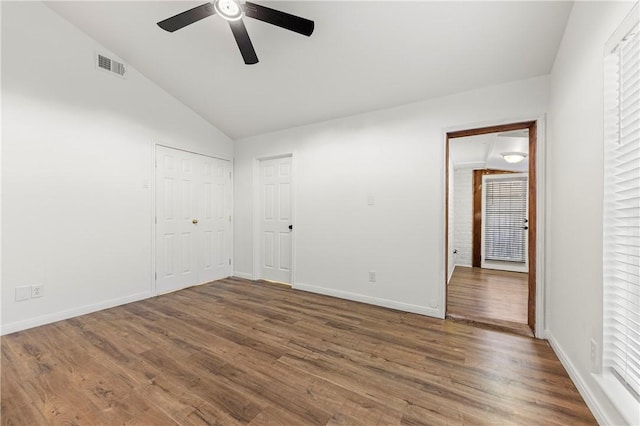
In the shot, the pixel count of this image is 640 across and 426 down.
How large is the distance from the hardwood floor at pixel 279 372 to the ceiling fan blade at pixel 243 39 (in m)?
2.54

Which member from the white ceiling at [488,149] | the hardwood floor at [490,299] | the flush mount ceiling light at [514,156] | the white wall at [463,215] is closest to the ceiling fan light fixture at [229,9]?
the white ceiling at [488,149]

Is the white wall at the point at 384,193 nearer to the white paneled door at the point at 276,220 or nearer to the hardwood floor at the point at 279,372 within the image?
the white paneled door at the point at 276,220

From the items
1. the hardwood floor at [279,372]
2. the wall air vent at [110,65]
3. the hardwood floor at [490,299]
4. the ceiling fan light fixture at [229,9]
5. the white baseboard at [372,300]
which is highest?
the wall air vent at [110,65]

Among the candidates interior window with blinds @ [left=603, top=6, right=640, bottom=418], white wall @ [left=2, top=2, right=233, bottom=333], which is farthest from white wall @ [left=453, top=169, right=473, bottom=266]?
white wall @ [left=2, top=2, right=233, bottom=333]

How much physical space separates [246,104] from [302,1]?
1.82 meters

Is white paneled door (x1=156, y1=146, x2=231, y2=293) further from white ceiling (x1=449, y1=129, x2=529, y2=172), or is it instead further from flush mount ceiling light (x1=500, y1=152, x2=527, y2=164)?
flush mount ceiling light (x1=500, y1=152, x2=527, y2=164)

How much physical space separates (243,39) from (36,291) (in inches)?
128

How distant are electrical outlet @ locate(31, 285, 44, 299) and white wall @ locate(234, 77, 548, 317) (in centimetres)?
286

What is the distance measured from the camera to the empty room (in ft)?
5.14

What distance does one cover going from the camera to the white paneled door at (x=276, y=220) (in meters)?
4.35

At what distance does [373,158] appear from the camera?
3.40 meters

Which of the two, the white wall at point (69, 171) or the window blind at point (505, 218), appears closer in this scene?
the white wall at point (69, 171)

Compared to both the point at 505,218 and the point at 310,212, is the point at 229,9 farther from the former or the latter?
the point at 505,218

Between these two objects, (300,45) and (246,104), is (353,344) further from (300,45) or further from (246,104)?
(246,104)
